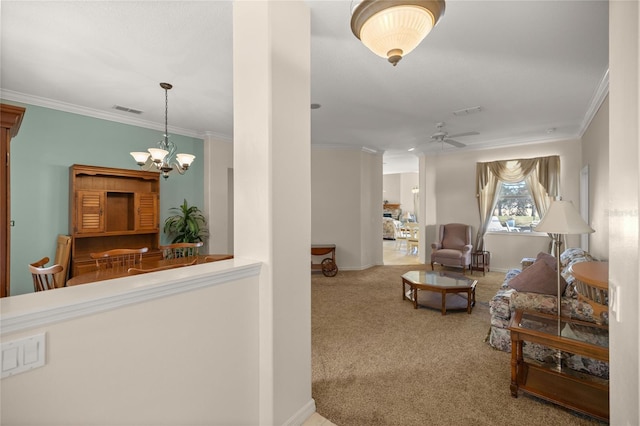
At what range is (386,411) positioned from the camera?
6.45 ft

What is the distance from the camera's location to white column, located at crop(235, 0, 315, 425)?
166 cm

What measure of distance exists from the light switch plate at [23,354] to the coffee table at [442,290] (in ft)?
11.9

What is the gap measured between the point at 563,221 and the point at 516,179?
4.38 m

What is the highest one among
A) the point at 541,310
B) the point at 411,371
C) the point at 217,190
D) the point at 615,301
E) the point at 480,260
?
the point at 217,190

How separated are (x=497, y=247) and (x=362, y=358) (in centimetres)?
504

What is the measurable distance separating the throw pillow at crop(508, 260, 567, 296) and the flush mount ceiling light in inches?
97.1

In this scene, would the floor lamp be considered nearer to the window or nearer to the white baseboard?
the white baseboard

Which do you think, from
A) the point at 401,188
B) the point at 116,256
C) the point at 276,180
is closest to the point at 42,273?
the point at 116,256

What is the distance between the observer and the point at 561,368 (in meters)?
2.32

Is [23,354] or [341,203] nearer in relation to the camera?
[23,354]

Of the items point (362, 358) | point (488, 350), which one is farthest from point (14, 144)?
point (488, 350)

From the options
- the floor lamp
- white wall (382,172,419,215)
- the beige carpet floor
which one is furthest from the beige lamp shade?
white wall (382,172,419,215)

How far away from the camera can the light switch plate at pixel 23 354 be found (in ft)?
2.97

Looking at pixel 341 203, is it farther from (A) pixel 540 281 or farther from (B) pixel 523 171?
(A) pixel 540 281
